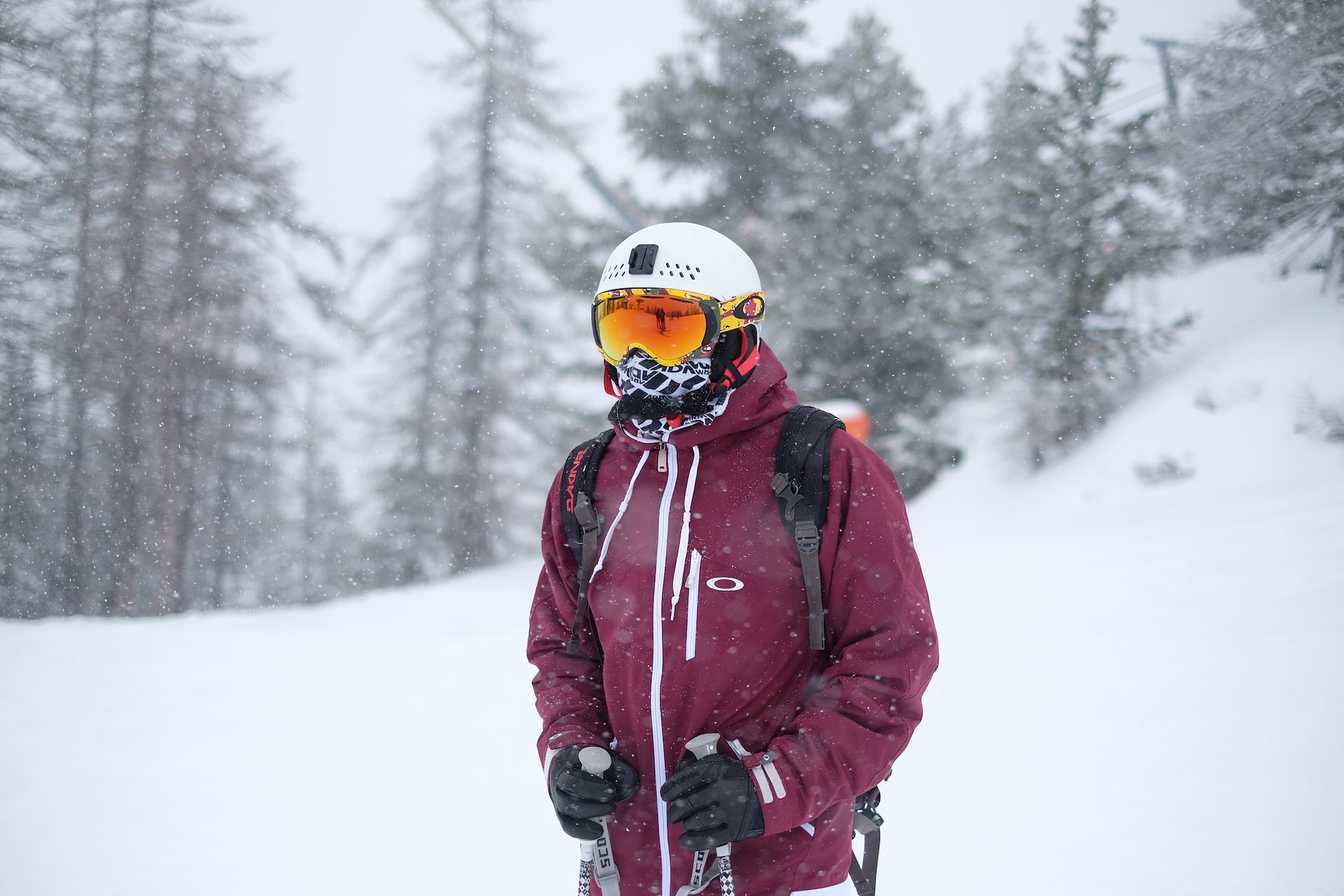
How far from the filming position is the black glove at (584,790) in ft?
5.74

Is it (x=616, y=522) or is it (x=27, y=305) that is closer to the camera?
(x=616, y=522)

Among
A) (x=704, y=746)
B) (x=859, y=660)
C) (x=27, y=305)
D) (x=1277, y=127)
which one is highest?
(x=1277, y=127)

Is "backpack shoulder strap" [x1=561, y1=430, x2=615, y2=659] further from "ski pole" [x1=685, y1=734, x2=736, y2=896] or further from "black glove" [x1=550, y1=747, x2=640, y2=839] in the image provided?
"ski pole" [x1=685, y1=734, x2=736, y2=896]

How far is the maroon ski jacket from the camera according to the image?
164 cm

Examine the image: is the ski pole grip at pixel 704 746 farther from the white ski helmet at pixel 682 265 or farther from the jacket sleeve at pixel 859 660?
the white ski helmet at pixel 682 265

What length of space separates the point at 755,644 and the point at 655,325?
2.94ft

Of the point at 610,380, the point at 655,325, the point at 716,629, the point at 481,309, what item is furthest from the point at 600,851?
the point at 481,309

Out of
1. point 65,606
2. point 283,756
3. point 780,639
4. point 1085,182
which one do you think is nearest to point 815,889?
point 780,639

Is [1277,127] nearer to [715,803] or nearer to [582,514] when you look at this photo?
[582,514]

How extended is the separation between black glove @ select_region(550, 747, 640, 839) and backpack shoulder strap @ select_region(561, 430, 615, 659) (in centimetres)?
33

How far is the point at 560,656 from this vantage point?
209 cm

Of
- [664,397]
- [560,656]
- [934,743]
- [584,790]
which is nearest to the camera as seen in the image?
[584,790]

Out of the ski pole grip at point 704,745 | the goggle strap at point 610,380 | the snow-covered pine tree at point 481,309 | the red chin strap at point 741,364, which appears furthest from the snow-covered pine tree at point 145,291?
the ski pole grip at point 704,745

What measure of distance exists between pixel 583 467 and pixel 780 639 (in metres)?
0.72
